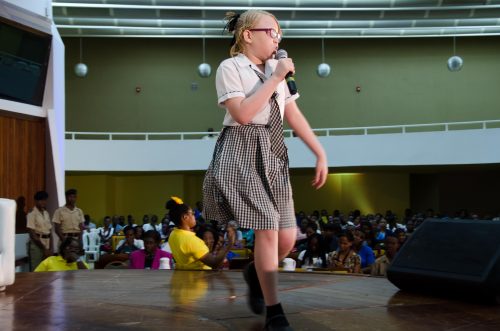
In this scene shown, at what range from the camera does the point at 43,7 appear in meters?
8.68

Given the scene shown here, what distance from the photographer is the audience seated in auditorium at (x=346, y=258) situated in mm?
5660

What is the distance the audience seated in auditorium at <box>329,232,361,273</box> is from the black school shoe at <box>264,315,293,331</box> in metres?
3.57

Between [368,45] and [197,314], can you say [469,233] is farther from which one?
[368,45]

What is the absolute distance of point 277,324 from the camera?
6.87ft

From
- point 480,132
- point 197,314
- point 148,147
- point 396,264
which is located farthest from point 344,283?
point 148,147

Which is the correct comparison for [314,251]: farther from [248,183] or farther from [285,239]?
[248,183]

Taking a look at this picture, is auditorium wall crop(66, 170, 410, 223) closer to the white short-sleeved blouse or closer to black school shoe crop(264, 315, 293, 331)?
the white short-sleeved blouse

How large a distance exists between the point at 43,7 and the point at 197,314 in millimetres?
7233

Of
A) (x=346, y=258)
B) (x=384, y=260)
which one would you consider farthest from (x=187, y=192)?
(x=384, y=260)

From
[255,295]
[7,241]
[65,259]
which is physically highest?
[7,241]

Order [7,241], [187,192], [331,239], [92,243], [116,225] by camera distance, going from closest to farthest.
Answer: [7,241] < [331,239] < [92,243] < [116,225] < [187,192]

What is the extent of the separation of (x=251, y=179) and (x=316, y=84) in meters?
17.2

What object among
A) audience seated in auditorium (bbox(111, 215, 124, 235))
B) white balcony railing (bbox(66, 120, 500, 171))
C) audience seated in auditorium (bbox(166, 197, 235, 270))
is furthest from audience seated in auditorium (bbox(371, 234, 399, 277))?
white balcony railing (bbox(66, 120, 500, 171))

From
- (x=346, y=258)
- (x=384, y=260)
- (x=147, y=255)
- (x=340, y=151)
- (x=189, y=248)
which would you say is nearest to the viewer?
(x=189, y=248)
